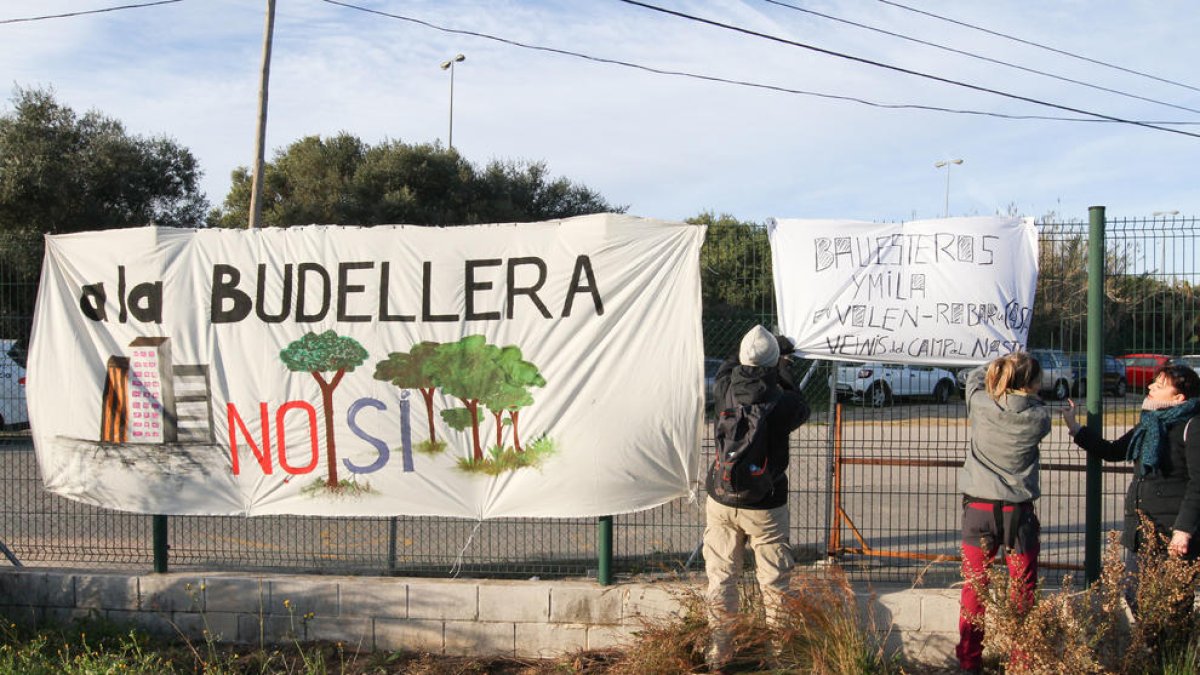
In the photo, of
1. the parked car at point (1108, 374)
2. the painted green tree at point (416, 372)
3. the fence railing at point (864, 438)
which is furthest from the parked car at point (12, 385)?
the parked car at point (1108, 374)

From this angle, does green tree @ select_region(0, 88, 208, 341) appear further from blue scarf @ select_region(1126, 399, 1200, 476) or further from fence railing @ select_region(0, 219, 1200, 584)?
blue scarf @ select_region(1126, 399, 1200, 476)

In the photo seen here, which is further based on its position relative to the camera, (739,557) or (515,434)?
(515,434)

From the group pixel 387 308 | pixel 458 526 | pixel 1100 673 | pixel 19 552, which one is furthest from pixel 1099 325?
pixel 19 552

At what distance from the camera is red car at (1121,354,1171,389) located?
5246 millimetres

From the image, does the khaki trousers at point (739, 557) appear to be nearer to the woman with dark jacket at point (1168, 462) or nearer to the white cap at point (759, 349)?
the white cap at point (759, 349)

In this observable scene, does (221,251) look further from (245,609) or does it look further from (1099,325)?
(1099,325)

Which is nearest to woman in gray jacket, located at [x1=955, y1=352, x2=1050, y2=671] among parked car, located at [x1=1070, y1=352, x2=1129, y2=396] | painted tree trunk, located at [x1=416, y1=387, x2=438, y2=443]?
parked car, located at [x1=1070, y1=352, x2=1129, y2=396]

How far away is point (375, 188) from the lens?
2653cm

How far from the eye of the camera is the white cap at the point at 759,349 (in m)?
4.71

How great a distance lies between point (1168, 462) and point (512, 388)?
354 cm

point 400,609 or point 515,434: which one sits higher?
point 515,434

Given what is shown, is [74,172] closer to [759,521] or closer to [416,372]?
[416,372]

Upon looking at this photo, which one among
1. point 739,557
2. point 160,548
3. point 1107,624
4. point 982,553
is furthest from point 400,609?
point 1107,624

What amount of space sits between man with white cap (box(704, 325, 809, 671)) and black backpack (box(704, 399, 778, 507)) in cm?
3
